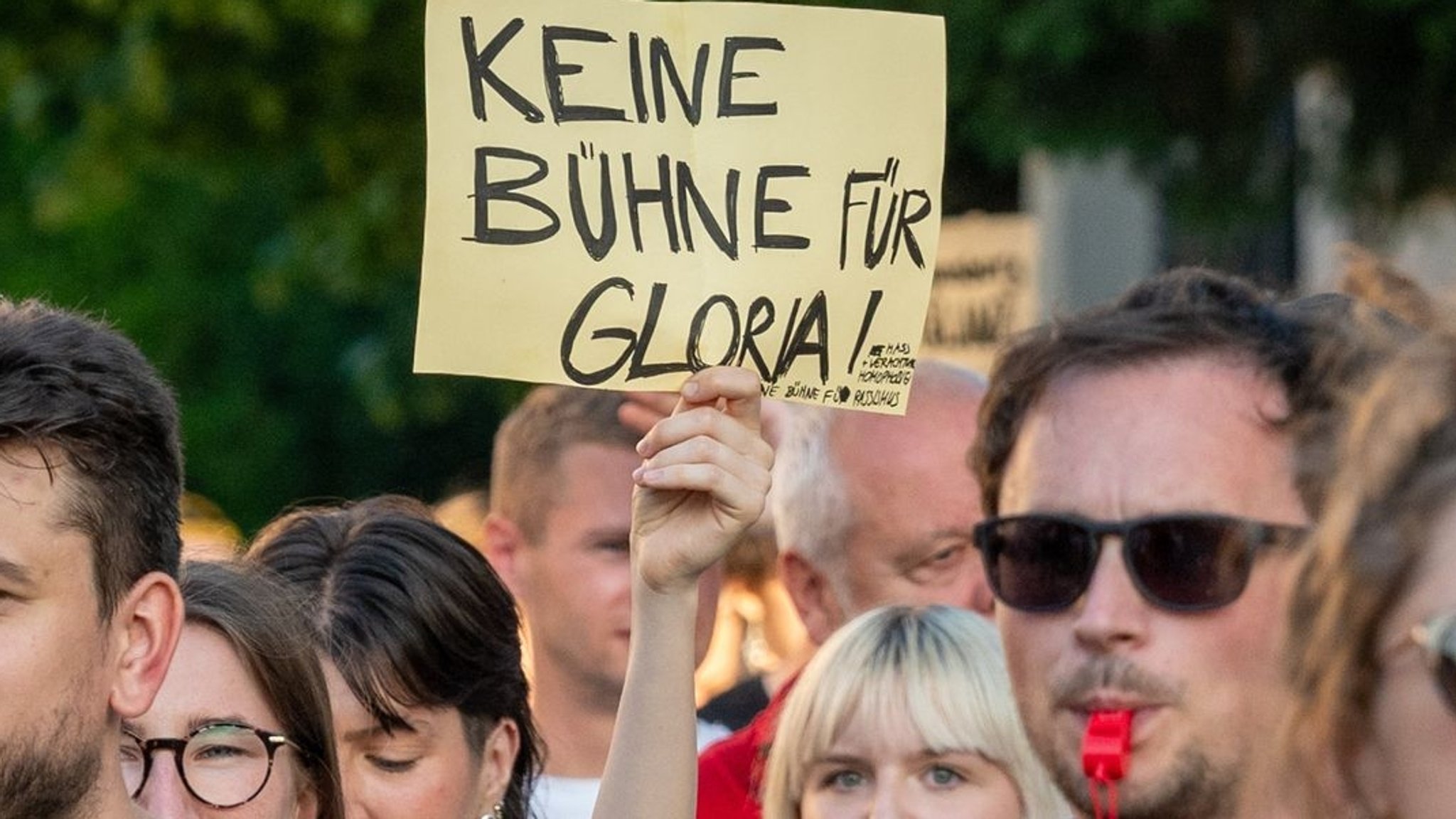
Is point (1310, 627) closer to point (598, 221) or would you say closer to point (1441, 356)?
point (1441, 356)

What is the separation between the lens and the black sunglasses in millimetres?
3359

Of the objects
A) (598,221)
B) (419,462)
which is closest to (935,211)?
(598,221)

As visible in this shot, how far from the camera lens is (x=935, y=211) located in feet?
11.8

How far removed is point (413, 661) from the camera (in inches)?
167

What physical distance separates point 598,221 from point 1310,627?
1.55 meters

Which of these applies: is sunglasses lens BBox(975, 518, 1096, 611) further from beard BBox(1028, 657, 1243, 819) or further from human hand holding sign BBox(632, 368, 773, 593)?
human hand holding sign BBox(632, 368, 773, 593)

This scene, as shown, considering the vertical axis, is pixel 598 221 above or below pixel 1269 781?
above

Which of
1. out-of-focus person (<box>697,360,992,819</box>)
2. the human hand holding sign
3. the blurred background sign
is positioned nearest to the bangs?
out-of-focus person (<box>697,360,992,819</box>)

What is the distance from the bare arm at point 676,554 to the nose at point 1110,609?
0.42 meters

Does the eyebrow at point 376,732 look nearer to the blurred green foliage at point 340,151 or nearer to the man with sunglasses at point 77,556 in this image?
the man with sunglasses at point 77,556

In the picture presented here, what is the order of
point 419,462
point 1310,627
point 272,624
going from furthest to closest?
point 419,462
point 272,624
point 1310,627

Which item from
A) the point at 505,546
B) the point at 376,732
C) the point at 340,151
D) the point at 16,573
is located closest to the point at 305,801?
the point at 376,732

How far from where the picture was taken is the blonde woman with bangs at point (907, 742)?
4422 millimetres

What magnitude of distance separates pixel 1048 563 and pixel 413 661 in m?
1.23
